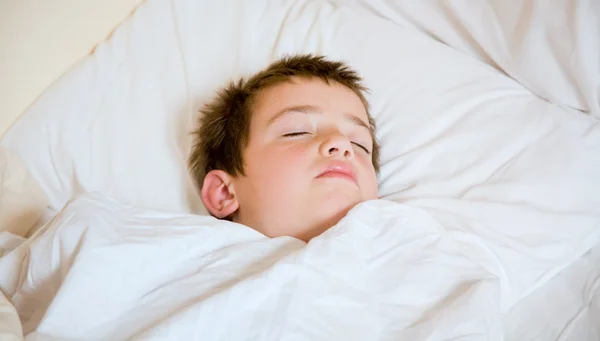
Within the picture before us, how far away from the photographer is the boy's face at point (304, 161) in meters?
0.96

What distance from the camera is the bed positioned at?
2.42ft

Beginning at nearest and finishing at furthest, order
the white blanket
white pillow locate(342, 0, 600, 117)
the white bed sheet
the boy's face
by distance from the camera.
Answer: the white blanket → the white bed sheet → the boy's face → white pillow locate(342, 0, 600, 117)

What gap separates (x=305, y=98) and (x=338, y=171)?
18 cm

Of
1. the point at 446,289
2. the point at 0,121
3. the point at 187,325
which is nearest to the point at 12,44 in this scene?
the point at 0,121

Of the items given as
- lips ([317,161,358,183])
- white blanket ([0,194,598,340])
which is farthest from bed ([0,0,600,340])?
lips ([317,161,358,183])

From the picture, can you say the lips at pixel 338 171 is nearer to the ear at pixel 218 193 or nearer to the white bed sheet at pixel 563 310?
the ear at pixel 218 193

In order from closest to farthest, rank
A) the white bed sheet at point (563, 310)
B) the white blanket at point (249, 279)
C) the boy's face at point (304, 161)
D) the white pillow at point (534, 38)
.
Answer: the white blanket at point (249, 279), the white bed sheet at point (563, 310), the boy's face at point (304, 161), the white pillow at point (534, 38)

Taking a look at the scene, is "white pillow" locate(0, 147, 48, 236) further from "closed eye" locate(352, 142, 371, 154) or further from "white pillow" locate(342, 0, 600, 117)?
"white pillow" locate(342, 0, 600, 117)

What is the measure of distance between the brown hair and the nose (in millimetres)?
179

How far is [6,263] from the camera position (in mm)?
869

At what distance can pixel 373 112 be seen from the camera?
124cm

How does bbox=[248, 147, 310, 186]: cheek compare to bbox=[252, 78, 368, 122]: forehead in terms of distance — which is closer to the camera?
bbox=[248, 147, 310, 186]: cheek

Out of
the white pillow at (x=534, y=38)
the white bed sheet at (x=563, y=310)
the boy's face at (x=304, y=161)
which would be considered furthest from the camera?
the white pillow at (x=534, y=38)

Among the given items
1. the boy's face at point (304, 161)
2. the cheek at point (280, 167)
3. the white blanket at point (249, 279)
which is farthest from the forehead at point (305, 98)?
the white blanket at point (249, 279)
